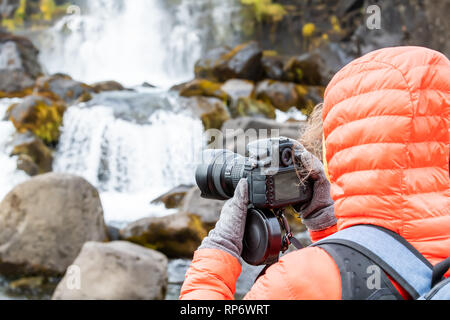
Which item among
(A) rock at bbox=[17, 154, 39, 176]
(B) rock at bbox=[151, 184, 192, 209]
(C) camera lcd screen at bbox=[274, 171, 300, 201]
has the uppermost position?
(C) camera lcd screen at bbox=[274, 171, 300, 201]

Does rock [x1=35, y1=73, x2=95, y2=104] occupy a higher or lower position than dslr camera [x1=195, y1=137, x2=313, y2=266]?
lower

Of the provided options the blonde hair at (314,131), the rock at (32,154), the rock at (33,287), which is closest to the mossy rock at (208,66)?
the rock at (32,154)

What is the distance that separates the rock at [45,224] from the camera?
541 centimetres

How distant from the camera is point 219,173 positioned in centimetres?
140

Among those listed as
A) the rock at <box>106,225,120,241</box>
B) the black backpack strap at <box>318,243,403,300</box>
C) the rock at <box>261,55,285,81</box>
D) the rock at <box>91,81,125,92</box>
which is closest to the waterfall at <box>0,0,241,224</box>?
the rock at <box>91,81,125,92</box>

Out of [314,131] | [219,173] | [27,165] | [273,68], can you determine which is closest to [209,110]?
[273,68]

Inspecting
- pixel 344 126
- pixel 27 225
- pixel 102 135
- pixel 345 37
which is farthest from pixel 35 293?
→ pixel 345 37

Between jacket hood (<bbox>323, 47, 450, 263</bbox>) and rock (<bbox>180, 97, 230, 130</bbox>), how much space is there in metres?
10.2

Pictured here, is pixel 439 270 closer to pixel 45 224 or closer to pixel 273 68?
pixel 45 224

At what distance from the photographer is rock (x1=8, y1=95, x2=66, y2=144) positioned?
997 centimetres

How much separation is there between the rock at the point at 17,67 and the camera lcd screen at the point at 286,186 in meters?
13.0

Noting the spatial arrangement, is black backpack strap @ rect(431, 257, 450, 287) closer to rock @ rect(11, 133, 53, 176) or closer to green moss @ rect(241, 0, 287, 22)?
rock @ rect(11, 133, 53, 176)

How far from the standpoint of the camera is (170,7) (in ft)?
72.4

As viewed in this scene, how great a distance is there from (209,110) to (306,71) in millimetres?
4588
